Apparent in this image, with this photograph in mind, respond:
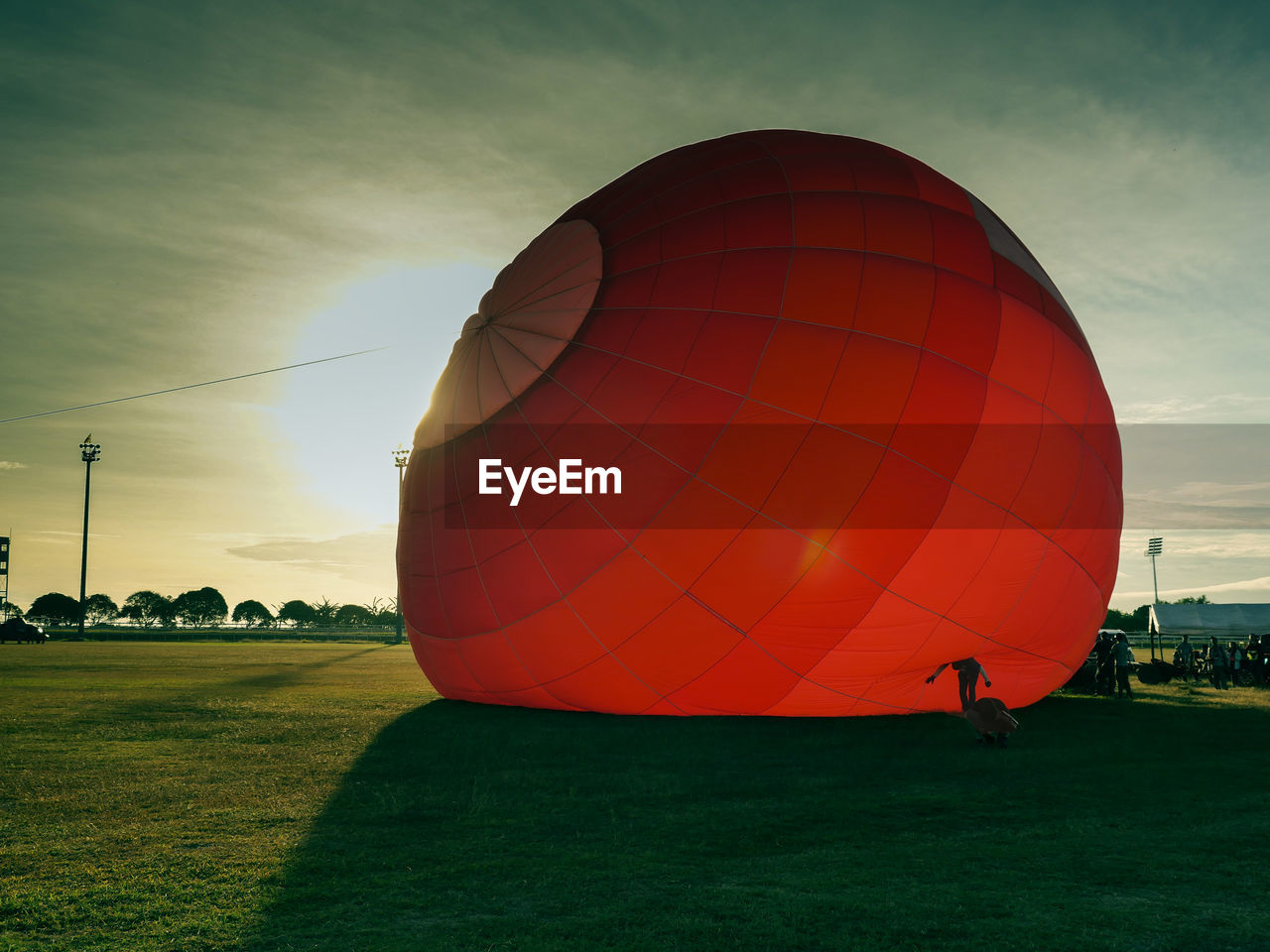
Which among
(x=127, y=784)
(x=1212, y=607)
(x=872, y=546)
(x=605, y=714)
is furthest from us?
(x=1212, y=607)

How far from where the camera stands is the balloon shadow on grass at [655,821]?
5.16 m

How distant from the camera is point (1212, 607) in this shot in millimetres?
62094

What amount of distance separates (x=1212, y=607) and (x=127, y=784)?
227 ft

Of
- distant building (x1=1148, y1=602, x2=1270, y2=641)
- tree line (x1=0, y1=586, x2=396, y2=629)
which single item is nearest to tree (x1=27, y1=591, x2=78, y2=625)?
tree line (x1=0, y1=586, x2=396, y2=629)

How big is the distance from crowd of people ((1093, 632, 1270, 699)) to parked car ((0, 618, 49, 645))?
5654 centimetres

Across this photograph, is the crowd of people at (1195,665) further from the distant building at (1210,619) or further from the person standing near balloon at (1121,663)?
the distant building at (1210,619)

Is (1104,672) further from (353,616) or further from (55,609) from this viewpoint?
(353,616)

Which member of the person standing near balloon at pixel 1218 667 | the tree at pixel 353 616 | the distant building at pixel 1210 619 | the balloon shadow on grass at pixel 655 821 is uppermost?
the balloon shadow on grass at pixel 655 821

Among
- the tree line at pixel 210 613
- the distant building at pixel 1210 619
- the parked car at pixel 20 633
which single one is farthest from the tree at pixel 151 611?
the distant building at pixel 1210 619

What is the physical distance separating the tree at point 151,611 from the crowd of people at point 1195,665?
162m

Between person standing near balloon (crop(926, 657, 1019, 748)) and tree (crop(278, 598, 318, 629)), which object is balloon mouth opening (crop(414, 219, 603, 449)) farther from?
tree (crop(278, 598, 318, 629))

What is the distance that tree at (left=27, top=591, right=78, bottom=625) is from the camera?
404 ft

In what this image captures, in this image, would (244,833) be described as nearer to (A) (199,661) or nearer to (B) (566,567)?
(B) (566,567)

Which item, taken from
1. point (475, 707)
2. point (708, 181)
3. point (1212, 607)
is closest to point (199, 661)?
point (475, 707)
